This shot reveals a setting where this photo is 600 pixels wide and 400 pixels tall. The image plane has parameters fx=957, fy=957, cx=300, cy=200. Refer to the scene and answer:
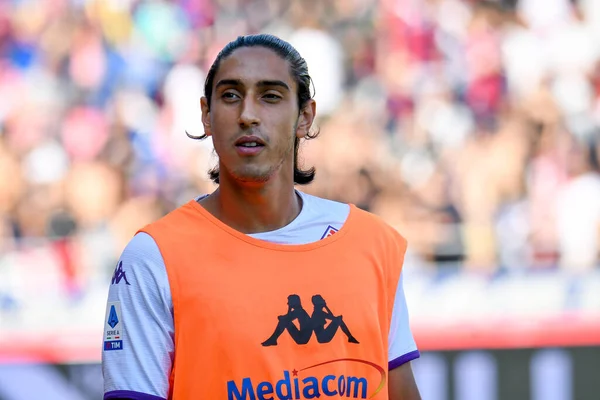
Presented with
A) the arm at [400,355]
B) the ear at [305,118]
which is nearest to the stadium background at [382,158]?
the arm at [400,355]

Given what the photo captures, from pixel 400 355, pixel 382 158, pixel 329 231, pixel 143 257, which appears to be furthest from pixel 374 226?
pixel 382 158

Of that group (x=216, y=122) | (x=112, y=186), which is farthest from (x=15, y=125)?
(x=216, y=122)

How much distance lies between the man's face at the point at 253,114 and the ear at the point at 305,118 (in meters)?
0.08

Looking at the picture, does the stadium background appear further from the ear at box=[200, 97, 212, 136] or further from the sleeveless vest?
the sleeveless vest

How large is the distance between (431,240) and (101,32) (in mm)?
3238

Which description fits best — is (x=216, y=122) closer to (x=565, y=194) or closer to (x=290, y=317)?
(x=290, y=317)

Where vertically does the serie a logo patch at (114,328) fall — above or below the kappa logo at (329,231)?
below

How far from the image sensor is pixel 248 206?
98.4 inches

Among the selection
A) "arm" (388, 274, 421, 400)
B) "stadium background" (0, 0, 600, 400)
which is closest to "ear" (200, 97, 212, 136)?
"arm" (388, 274, 421, 400)

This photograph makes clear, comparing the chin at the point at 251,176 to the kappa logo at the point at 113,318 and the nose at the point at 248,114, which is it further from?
the kappa logo at the point at 113,318

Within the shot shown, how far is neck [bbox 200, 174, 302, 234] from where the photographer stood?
2484 mm

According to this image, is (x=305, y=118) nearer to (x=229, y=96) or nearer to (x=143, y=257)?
(x=229, y=96)

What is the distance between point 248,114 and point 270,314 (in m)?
0.50

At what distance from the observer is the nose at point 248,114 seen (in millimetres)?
2387
